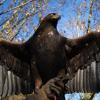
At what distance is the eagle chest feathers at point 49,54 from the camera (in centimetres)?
670

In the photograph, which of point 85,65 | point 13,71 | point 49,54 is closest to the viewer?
point 49,54

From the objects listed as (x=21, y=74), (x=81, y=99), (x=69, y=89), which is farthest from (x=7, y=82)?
(x=81, y=99)

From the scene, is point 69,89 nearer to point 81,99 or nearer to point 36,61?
point 36,61

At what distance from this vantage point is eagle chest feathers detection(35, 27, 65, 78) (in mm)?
6703

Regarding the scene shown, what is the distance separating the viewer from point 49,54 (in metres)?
6.70

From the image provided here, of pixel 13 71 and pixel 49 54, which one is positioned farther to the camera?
pixel 13 71

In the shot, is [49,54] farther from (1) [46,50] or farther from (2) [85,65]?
(2) [85,65]

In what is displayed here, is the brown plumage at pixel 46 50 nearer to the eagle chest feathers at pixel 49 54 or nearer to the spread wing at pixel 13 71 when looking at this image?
the eagle chest feathers at pixel 49 54

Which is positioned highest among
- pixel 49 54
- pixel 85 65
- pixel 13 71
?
pixel 49 54

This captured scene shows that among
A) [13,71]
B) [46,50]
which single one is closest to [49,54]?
[46,50]

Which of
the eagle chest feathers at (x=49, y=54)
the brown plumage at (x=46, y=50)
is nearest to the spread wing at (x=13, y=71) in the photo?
the brown plumage at (x=46, y=50)

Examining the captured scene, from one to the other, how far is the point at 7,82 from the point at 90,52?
1.69 metres

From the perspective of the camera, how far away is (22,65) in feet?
25.3

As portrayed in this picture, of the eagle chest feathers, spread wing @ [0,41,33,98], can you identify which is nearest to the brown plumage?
the eagle chest feathers
